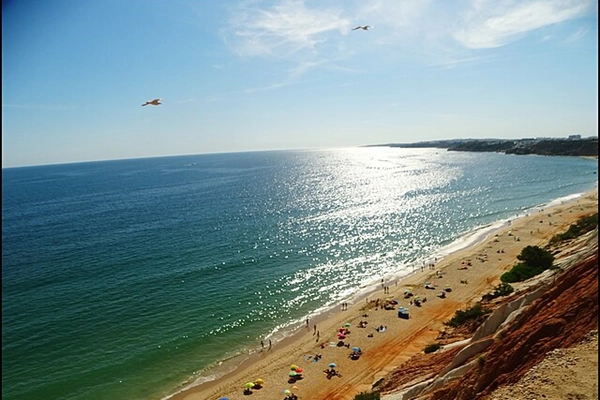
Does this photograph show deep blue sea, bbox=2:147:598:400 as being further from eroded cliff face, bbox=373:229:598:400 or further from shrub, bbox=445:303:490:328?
eroded cliff face, bbox=373:229:598:400

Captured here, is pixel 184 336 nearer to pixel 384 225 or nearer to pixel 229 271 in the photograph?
pixel 229 271

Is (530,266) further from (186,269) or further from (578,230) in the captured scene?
(186,269)

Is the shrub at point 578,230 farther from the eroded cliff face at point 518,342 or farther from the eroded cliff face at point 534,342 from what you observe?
the eroded cliff face at point 534,342

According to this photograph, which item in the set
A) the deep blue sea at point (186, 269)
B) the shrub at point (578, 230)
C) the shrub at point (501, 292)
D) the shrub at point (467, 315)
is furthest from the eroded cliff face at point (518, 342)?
the shrub at point (578, 230)

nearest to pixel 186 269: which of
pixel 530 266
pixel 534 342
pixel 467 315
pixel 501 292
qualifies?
pixel 467 315

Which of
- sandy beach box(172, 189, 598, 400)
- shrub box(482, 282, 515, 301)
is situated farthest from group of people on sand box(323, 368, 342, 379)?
shrub box(482, 282, 515, 301)

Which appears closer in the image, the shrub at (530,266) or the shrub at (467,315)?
the shrub at (467,315)

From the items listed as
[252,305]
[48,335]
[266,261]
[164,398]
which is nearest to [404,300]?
[252,305]
